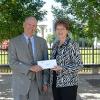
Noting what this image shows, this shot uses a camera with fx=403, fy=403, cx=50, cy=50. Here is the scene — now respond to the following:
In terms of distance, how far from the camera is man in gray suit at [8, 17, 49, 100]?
18.6 ft

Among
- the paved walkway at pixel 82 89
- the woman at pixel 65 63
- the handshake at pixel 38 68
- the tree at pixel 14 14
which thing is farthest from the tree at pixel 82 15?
the handshake at pixel 38 68

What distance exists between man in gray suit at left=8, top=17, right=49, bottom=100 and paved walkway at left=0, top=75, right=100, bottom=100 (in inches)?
176

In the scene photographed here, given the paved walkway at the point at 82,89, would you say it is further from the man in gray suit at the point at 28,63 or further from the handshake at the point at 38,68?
the handshake at the point at 38,68

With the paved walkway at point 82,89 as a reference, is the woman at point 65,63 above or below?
above

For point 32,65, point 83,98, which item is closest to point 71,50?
point 32,65

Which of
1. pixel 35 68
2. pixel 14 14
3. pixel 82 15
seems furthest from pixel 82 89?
pixel 35 68

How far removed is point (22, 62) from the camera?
18.8 ft

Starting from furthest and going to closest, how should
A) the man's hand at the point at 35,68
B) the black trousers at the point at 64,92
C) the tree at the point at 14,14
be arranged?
the tree at the point at 14,14 < the black trousers at the point at 64,92 < the man's hand at the point at 35,68

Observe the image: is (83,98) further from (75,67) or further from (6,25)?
(75,67)

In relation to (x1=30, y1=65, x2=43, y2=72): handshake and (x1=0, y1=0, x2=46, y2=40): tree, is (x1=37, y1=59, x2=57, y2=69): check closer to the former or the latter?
(x1=30, y1=65, x2=43, y2=72): handshake

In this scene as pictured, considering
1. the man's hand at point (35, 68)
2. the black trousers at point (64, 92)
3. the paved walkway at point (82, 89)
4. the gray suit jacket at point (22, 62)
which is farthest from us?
the paved walkway at point (82, 89)

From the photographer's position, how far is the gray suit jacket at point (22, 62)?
5691 millimetres

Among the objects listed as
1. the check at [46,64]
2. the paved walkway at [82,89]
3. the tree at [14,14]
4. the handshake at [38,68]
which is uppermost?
the tree at [14,14]

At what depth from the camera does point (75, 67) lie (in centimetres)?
575
